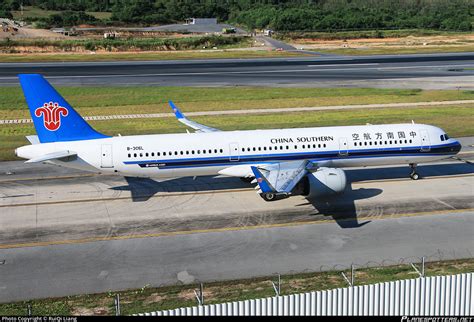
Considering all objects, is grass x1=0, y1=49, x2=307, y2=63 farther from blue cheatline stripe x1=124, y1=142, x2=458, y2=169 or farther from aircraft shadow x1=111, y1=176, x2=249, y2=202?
blue cheatline stripe x1=124, y1=142, x2=458, y2=169

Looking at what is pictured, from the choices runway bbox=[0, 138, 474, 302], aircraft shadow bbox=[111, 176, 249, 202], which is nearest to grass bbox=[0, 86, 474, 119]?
aircraft shadow bbox=[111, 176, 249, 202]

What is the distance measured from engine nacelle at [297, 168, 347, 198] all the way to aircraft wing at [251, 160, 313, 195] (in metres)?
0.68

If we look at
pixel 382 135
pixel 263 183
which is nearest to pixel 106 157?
pixel 263 183

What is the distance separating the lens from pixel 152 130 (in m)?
64.4

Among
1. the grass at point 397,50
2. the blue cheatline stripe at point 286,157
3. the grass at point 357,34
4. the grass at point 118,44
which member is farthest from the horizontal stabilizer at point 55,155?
the grass at point 357,34

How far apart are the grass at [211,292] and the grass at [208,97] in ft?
158

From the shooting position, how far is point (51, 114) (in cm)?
4122

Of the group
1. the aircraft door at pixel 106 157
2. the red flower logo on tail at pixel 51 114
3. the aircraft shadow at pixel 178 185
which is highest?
the red flower logo on tail at pixel 51 114

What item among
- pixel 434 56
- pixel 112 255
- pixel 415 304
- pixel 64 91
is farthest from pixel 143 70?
pixel 415 304

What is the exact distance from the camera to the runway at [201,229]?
31.8 m

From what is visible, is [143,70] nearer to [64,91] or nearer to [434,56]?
[64,91]

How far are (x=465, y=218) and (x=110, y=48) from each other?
4654 inches

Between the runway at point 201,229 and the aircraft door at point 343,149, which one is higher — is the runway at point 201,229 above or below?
below

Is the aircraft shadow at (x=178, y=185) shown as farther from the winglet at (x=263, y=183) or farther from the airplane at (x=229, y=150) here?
the winglet at (x=263, y=183)
